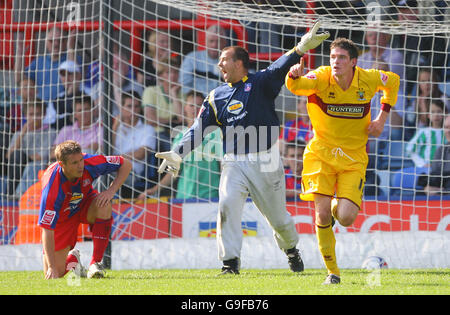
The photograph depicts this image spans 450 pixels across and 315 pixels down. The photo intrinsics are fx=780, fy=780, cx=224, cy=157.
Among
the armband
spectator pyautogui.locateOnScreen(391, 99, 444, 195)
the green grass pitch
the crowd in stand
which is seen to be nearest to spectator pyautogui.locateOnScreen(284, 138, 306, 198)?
the crowd in stand

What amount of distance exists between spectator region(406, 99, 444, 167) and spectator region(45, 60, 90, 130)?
3.93 metres

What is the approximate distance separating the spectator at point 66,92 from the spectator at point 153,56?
738 millimetres

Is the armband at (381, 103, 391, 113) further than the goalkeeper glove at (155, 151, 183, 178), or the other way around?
the goalkeeper glove at (155, 151, 183, 178)

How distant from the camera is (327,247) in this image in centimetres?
519

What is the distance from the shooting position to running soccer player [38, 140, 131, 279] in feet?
19.3

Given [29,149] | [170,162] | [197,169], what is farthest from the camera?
[29,149]

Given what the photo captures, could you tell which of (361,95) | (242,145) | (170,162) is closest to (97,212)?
(170,162)

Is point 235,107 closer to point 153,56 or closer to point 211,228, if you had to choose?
point 211,228

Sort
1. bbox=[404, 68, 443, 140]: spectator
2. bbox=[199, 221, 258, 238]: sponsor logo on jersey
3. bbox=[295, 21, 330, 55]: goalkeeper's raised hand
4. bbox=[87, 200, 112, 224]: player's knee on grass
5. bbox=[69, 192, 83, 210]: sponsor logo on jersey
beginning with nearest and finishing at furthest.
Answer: bbox=[295, 21, 330, 55]: goalkeeper's raised hand → bbox=[69, 192, 83, 210]: sponsor logo on jersey → bbox=[87, 200, 112, 224]: player's knee on grass → bbox=[199, 221, 258, 238]: sponsor logo on jersey → bbox=[404, 68, 443, 140]: spectator

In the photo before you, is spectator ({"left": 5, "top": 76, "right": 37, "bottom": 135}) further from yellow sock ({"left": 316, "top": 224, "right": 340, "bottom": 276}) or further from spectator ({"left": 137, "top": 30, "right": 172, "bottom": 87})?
yellow sock ({"left": 316, "top": 224, "right": 340, "bottom": 276})

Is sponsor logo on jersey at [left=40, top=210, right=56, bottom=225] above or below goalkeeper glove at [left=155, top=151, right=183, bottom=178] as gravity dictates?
below

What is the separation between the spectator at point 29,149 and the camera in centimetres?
901

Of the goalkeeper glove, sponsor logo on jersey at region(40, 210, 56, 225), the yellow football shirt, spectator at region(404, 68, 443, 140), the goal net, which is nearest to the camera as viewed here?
the yellow football shirt

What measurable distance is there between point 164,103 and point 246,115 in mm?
2981
